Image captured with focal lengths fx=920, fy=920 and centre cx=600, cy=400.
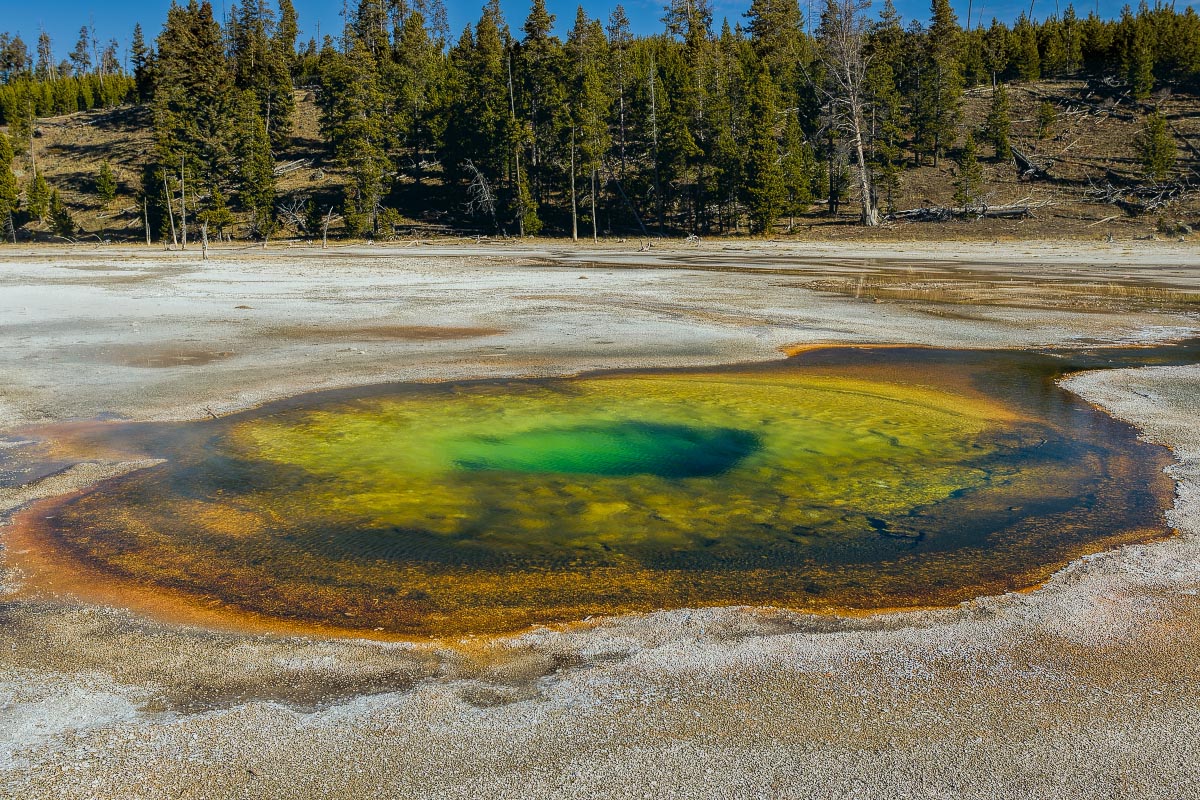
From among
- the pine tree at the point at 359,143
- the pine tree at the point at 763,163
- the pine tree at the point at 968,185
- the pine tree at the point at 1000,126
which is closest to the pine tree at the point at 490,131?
the pine tree at the point at 359,143

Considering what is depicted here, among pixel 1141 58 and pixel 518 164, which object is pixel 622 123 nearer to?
pixel 518 164

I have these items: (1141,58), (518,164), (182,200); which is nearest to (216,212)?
(182,200)

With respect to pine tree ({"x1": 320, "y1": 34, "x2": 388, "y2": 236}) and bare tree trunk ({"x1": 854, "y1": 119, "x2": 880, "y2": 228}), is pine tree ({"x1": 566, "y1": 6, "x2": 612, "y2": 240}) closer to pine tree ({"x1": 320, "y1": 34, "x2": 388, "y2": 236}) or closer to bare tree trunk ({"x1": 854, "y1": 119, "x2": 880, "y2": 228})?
pine tree ({"x1": 320, "y1": 34, "x2": 388, "y2": 236})

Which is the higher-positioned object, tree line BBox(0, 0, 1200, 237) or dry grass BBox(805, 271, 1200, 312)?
tree line BBox(0, 0, 1200, 237)

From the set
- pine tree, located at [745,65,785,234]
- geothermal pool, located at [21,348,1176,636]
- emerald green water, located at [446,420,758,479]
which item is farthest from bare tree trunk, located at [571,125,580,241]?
emerald green water, located at [446,420,758,479]

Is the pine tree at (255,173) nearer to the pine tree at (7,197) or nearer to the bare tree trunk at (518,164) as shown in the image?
the bare tree trunk at (518,164)

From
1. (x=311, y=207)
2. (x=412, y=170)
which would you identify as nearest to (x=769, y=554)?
(x=311, y=207)
